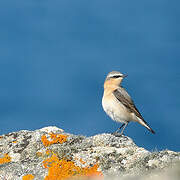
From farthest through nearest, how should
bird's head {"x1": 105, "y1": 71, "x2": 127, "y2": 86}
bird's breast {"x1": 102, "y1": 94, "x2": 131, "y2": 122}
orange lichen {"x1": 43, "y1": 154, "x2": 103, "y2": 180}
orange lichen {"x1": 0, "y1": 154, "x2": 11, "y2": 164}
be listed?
bird's head {"x1": 105, "y1": 71, "x2": 127, "y2": 86} < bird's breast {"x1": 102, "y1": 94, "x2": 131, "y2": 122} < orange lichen {"x1": 0, "y1": 154, "x2": 11, "y2": 164} < orange lichen {"x1": 43, "y1": 154, "x2": 103, "y2": 180}

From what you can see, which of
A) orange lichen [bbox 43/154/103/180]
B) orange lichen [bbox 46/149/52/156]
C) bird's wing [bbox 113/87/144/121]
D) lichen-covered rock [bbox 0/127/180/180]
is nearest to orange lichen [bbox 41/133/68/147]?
lichen-covered rock [bbox 0/127/180/180]

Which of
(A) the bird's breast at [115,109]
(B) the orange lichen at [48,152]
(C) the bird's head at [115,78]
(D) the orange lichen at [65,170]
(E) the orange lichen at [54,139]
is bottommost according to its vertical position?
(D) the orange lichen at [65,170]

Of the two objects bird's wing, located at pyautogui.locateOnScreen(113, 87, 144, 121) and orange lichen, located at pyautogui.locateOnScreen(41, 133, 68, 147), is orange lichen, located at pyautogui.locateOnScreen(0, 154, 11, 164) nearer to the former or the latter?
orange lichen, located at pyautogui.locateOnScreen(41, 133, 68, 147)

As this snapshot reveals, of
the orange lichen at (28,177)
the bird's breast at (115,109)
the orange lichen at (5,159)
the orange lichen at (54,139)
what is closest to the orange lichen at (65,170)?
the orange lichen at (28,177)

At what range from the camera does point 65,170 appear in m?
7.19

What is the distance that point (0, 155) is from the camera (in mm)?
9180

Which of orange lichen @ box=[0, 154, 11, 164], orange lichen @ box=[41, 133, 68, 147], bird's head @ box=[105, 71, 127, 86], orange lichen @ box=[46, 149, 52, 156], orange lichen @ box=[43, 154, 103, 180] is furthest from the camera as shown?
bird's head @ box=[105, 71, 127, 86]

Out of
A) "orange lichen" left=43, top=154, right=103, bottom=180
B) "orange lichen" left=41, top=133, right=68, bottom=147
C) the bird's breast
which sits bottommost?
"orange lichen" left=43, top=154, right=103, bottom=180

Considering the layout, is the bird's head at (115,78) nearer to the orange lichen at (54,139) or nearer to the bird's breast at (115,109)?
the bird's breast at (115,109)

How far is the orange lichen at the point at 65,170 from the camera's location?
7.05 m

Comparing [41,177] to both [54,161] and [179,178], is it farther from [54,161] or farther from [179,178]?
[179,178]

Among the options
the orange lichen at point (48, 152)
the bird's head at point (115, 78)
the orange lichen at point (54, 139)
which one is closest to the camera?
the orange lichen at point (48, 152)

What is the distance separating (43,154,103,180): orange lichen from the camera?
23.1 ft

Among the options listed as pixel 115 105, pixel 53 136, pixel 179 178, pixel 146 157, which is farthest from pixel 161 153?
pixel 179 178
